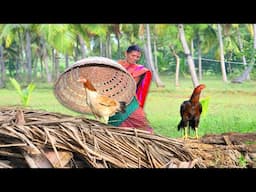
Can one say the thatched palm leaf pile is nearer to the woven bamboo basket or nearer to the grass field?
the woven bamboo basket

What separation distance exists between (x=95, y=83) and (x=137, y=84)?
0.45 meters

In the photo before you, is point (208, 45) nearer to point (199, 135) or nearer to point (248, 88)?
point (248, 88)

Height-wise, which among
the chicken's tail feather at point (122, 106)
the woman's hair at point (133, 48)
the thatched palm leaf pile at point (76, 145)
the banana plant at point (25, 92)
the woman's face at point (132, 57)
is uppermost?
the woman's hair at point (133, 48)

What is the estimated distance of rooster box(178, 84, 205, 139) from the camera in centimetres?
473

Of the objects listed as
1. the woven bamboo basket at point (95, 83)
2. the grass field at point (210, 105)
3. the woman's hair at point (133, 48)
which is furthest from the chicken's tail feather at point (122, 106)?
the woman's hair at point (133, 48)

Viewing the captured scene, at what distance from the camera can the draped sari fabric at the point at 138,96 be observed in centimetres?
457

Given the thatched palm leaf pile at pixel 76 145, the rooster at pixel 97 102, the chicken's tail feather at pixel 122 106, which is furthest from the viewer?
the chicken's tail feather at pixel 122 106

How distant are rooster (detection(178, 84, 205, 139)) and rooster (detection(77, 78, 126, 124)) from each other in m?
0.80

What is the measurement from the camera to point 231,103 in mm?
4996

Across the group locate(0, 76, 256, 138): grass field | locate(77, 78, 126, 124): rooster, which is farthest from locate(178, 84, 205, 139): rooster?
locate(77, 78, 126, 124): rooster

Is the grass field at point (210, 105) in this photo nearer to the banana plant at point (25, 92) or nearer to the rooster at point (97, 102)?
the banana plant at point (25, 92)

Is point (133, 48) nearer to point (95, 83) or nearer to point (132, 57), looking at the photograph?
point (132, 57)

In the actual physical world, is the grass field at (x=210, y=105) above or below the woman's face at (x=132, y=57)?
below
